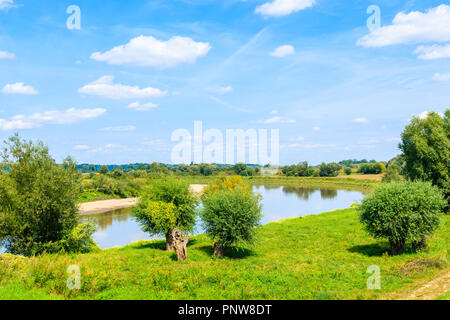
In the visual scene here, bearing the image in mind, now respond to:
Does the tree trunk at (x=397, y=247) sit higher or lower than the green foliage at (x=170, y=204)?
lower

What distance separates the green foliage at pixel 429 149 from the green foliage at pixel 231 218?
27.4 m

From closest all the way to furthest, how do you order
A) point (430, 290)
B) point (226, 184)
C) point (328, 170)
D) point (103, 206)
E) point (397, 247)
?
point (430, 290)
point (397, 247)
point (226, 184)
point (103, 206)
point (328, 170)

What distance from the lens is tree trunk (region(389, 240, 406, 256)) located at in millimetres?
20250

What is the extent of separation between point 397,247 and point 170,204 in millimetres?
17931

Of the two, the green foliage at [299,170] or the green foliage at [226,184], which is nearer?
the green foliage at [226,184]

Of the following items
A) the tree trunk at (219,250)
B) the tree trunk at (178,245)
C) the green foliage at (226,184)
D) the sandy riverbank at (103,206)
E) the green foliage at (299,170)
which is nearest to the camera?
the tree trunk at (178,245)

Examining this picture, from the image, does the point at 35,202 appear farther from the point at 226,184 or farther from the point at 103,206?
the point at 103,206

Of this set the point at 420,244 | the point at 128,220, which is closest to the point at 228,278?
the point at 420,244

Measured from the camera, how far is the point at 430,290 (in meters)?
12.5

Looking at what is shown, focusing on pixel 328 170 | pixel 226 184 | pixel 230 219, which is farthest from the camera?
pixel 328 170

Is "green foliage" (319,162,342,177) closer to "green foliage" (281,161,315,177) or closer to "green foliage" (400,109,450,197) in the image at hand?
"green foliage" (281,161,315,177)

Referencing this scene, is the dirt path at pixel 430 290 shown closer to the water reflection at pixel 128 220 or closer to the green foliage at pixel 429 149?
the water reflection at pixel 128 220

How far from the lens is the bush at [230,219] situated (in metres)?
22.4

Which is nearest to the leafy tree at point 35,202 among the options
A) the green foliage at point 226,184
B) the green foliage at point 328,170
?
the green foliage at point 226,184
